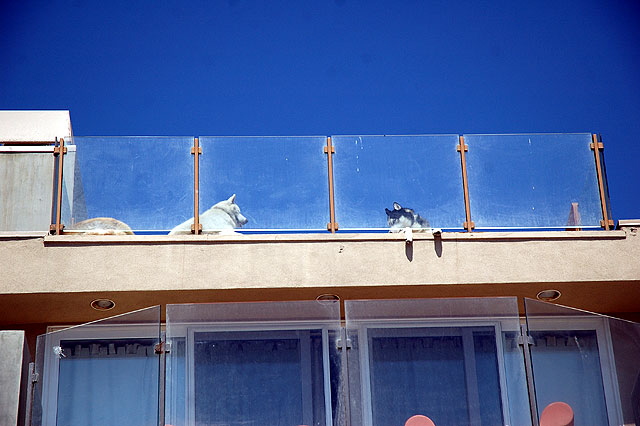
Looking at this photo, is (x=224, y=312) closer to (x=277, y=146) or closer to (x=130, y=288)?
(x=130, y=288)

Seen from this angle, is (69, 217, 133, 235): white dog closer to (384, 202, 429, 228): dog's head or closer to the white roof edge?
the white roof edge

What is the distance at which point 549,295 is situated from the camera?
36.8 feet

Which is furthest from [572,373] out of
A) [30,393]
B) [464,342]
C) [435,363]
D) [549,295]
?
[30,393]

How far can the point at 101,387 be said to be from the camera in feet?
31.6

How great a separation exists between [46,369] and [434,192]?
4.31 m

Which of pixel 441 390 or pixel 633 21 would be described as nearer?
pixel 441 390

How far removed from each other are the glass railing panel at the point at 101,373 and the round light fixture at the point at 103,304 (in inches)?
32.5

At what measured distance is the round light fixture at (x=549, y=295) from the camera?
438 inches

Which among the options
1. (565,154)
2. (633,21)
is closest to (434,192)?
(565,154)

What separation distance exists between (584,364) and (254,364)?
3.07m

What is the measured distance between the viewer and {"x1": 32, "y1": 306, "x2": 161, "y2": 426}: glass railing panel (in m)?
9.45

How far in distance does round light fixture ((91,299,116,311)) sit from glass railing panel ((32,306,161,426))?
826 millimetres

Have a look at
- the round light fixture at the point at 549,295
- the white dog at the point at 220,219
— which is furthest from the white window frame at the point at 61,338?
the round light fixture at the point at 549,295

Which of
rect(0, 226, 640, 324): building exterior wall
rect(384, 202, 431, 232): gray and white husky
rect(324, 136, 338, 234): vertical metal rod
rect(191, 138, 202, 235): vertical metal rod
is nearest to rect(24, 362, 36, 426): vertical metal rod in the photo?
rect(0, 226, 640, 324): building exterior wall
